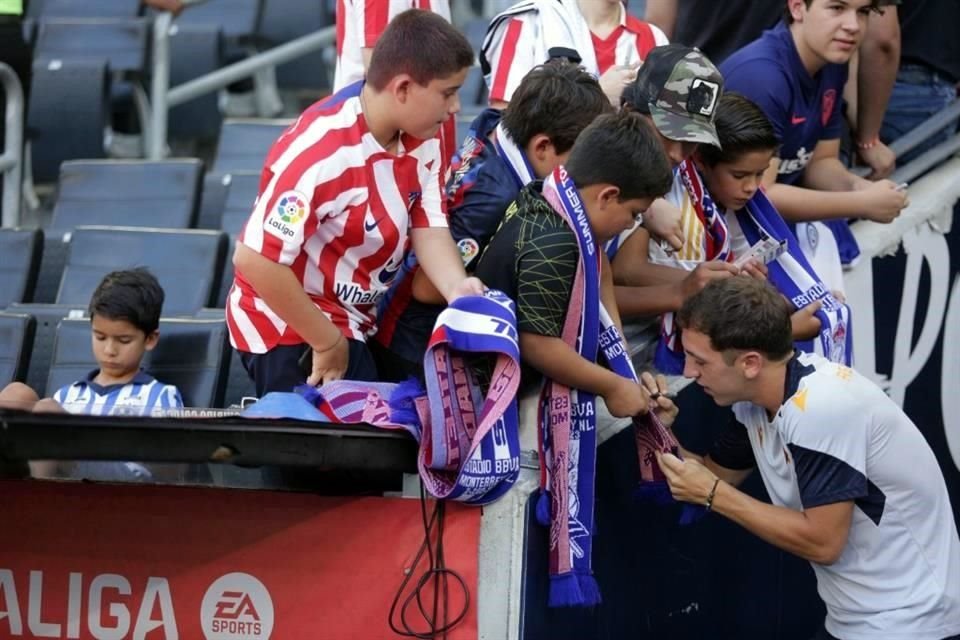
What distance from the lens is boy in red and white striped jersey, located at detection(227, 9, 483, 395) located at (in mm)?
4020

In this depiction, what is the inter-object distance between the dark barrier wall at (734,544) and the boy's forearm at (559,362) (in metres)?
0.33

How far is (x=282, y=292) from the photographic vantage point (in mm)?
3986

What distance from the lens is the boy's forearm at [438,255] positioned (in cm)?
425

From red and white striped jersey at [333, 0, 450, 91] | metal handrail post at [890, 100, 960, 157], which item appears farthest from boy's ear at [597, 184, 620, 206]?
metal handrail post at [890, 100, 960, 157]

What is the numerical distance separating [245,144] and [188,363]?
2.65 m

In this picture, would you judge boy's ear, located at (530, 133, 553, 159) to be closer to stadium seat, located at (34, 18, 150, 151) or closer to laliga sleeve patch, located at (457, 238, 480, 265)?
laliga sleeve patch, located at (457, 238, 480, 265)

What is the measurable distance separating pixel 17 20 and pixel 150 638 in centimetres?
430

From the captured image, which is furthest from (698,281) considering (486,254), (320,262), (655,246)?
(320,262)

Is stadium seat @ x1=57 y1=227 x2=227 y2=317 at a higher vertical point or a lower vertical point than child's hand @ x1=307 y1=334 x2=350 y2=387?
lower

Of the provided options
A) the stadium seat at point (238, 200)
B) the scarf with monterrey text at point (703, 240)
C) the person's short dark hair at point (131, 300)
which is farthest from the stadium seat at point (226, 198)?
the scarf with monterrey text at point (703, 240)

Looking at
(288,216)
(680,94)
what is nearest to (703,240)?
(680,94)

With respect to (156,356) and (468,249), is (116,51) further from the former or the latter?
(468,249)

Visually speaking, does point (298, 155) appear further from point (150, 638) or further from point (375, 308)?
point (150, 638)

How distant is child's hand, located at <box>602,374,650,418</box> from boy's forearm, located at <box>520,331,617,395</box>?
58 mm
